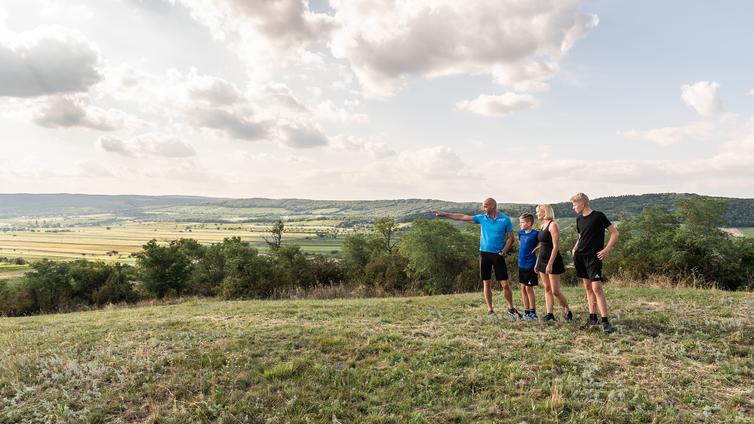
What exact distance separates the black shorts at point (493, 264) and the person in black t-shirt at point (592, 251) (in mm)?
1554

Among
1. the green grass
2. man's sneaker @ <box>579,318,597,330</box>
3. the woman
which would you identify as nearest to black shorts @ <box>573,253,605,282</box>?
the woman

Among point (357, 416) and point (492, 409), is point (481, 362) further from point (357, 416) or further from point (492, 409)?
point (357, 416)

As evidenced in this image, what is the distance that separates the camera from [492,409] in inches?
187

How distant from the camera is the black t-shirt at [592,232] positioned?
7.61m

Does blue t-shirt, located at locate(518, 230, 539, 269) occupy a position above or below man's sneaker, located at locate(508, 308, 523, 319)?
above

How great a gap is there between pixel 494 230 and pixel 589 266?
2084 millimetres

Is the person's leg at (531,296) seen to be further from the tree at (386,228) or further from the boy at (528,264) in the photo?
the tree at (386,228)

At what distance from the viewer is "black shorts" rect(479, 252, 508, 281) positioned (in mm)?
8727

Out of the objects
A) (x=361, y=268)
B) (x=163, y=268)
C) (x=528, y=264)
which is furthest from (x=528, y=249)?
(x=163, y=268)

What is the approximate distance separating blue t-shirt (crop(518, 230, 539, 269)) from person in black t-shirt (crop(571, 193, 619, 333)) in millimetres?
985

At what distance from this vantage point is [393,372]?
229 inches

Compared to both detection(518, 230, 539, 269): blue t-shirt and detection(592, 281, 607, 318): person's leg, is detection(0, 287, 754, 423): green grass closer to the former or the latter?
detection(592, 281, 607, 318): person's leg

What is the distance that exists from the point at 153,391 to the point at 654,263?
103 ft

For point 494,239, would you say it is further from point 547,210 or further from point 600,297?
point 600,297
